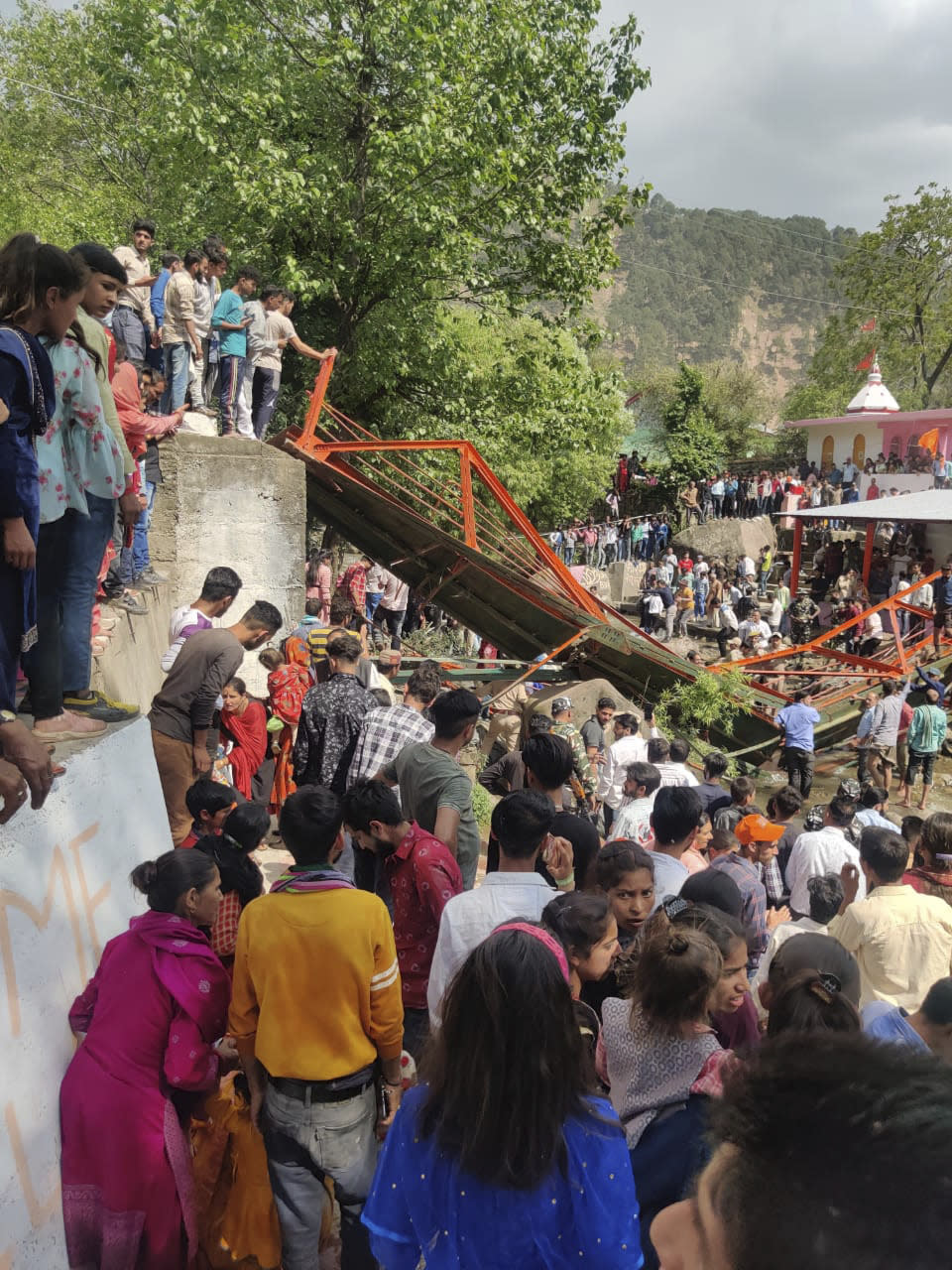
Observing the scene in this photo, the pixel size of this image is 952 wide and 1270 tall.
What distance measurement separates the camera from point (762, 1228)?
86 centimetres

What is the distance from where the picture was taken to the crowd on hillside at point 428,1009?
943 mm

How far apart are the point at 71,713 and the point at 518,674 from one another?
722 cm

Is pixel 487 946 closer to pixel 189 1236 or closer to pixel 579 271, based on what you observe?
pixel 189 1236

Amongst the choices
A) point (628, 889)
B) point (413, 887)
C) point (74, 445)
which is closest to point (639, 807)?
point (628, 889)

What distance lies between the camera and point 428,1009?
3062mm

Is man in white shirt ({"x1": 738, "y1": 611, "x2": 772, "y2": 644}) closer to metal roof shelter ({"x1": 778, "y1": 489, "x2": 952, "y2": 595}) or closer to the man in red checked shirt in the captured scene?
metal roof shelter ({"x1": 778, "y1": 489, "x2": 952, "y2": 595})

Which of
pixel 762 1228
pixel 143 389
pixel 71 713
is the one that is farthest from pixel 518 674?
pixel 762 1228

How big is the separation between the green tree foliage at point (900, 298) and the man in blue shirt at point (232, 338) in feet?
110

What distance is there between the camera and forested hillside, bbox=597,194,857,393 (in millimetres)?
117500

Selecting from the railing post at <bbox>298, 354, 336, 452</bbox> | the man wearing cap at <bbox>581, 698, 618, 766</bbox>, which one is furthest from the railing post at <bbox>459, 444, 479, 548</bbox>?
the man wearing cap at <bbox>581, 698, 618, 766</bbox>

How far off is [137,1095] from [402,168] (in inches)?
475

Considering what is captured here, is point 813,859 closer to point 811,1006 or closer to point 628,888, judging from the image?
point 628,888

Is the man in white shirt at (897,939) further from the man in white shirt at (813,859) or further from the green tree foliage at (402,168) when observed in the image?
the green tree foliage at (402,168)

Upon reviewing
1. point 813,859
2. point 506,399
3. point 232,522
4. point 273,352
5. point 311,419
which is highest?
point 506,399
